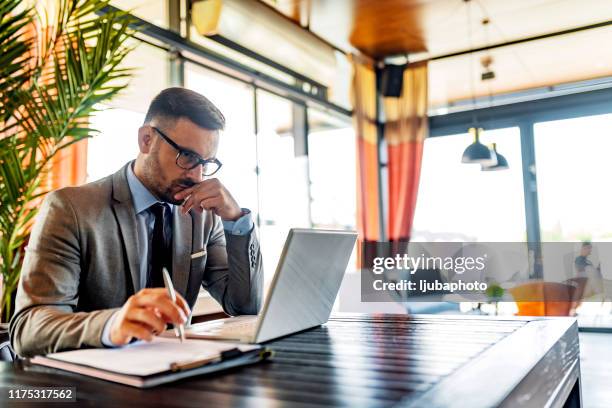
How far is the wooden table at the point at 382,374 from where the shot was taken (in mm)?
687

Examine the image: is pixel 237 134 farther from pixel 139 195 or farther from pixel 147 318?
pixel 147 318

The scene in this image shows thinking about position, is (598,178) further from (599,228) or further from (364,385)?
(364,385)

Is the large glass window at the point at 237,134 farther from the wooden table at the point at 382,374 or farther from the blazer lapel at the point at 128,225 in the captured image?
the wooden table at the point at 382,374

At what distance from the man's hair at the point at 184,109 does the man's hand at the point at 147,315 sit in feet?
2.77

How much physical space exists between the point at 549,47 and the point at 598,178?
1491 mm

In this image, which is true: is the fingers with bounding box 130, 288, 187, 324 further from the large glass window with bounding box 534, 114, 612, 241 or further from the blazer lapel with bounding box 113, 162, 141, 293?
the large glass window with bounding box 534, 114, 612, 241

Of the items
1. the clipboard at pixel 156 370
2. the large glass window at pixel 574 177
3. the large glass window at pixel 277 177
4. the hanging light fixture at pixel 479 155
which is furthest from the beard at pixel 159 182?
the large glass window at pixel 574 177

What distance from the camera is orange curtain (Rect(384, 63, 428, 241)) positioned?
623cm

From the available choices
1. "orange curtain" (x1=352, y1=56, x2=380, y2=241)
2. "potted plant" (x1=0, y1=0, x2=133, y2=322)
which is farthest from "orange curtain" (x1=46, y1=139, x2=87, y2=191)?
"orange curtain" (x1=352, y1=56, x2=380, y2=241)

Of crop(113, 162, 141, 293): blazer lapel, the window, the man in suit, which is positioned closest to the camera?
the man in suit

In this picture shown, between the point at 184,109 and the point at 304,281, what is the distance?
2.53ft

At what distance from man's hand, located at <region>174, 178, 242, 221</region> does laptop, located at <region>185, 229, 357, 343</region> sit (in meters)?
Result: 0.40

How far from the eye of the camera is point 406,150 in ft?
20.8

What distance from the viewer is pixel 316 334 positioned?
1.21 meters
